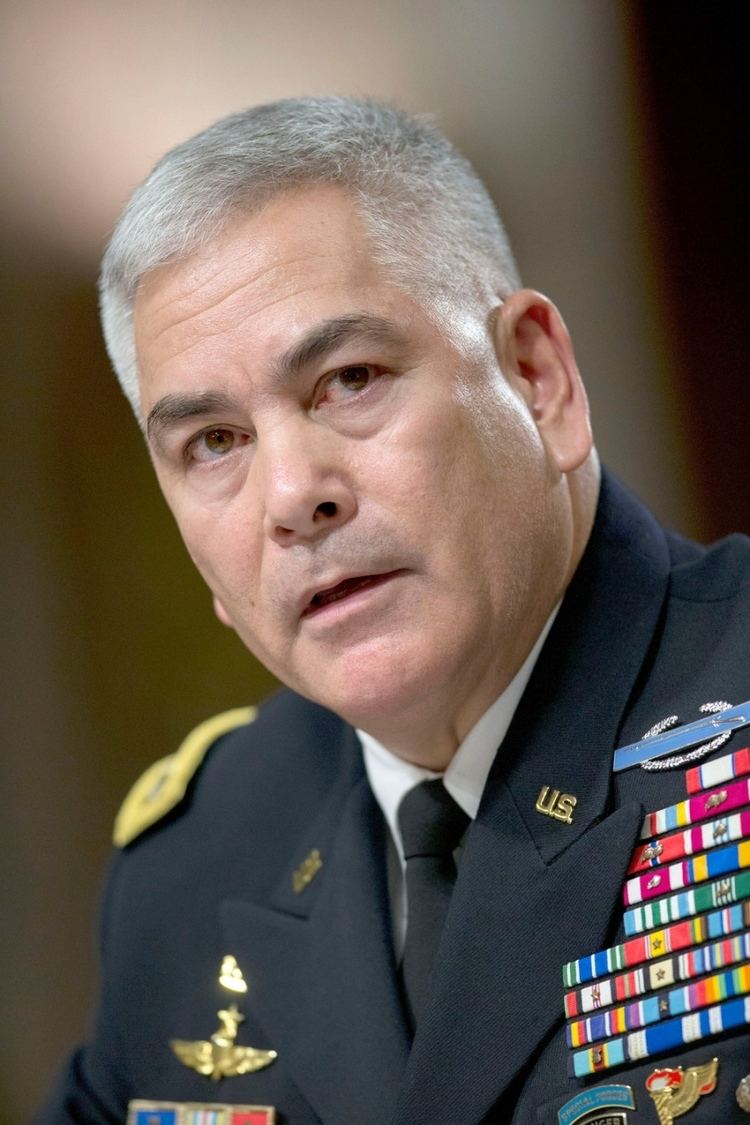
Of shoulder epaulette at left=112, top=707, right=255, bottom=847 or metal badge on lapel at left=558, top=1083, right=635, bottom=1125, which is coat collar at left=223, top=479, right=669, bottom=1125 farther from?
shoulder epaulette at left=112, top=707, right=255, bottom=847

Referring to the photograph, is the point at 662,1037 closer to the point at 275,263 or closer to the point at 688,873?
the point at 688,873

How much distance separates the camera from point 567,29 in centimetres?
290

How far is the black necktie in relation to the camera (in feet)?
5.43

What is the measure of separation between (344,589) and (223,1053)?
2.43 ft

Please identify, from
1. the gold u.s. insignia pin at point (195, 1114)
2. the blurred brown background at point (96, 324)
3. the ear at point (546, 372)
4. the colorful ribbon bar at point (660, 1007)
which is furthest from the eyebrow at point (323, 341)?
the blurred brown background at point (96, 324)

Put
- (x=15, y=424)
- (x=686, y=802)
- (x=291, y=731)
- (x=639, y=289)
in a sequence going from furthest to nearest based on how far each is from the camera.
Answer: (x=15, y=424) < (x=639, y=289) < (x=291, y=731) < (x=686, y=802)

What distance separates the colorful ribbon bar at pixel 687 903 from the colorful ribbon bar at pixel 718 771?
11 cm

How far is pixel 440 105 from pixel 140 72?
697 mm

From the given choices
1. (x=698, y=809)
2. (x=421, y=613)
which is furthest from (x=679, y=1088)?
(x=421, y=613)

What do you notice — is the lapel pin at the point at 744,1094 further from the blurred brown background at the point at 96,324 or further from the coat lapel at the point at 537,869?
the blurred brown background at the point at 96,324

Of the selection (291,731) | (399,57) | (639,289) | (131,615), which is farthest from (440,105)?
(291,731)

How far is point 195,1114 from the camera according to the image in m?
1.80

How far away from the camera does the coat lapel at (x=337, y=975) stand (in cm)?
162

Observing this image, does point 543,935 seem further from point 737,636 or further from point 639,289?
point 639,289
